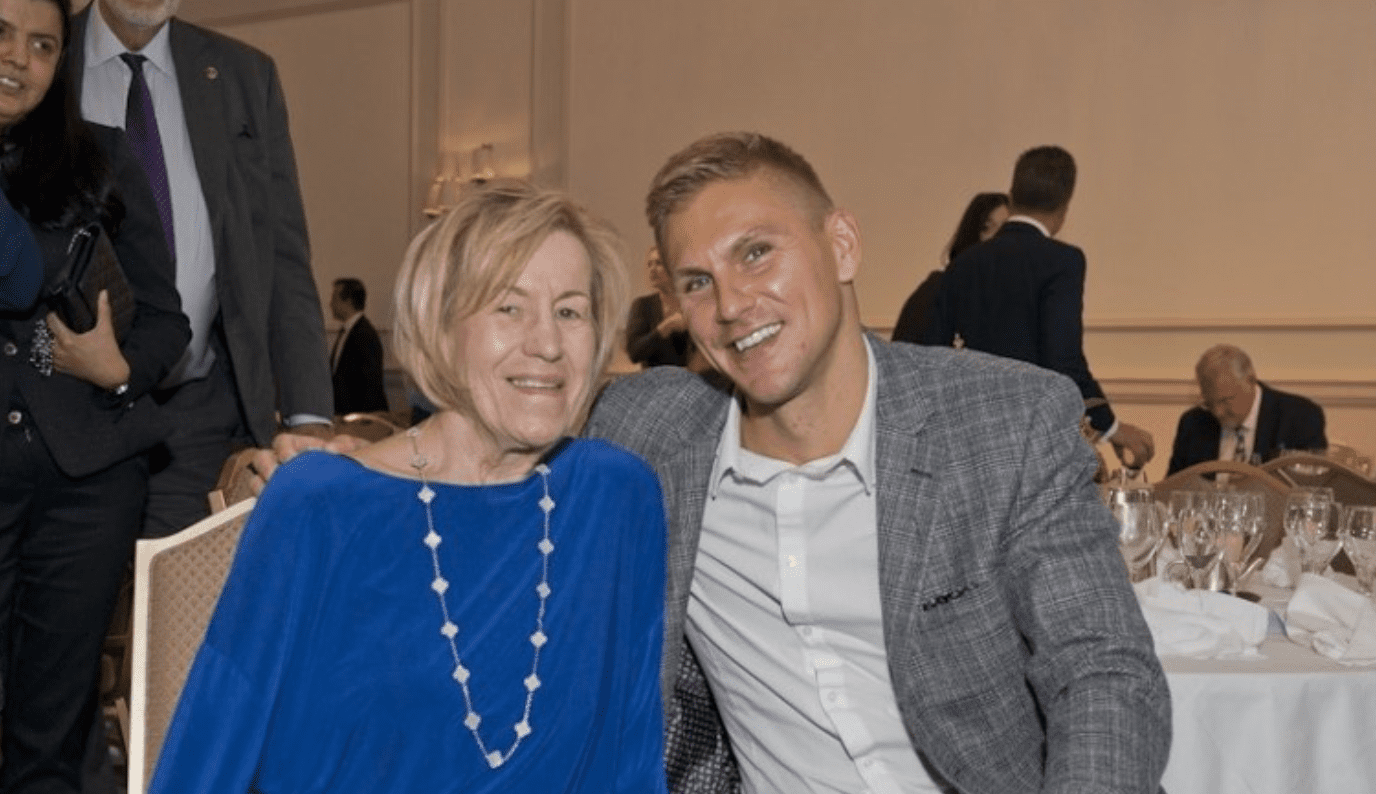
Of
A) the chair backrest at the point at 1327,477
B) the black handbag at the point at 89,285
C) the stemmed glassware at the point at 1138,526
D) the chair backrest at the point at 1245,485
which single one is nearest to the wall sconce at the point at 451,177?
the chair backrest at the point at 1327,477

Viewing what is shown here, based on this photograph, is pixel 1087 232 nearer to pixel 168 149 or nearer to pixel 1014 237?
pixel 1014 237

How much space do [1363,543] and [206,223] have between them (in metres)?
2.12

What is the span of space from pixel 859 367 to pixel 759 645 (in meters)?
0.36

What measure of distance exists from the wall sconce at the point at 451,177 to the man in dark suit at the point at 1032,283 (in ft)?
19.1

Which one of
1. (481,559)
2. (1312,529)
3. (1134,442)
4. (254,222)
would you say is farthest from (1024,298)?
(481,559)

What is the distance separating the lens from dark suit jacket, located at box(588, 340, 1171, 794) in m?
1.95

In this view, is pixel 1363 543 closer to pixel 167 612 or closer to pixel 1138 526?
pixel 1138 526

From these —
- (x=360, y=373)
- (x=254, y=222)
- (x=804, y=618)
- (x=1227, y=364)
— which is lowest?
(x=360, y=373)

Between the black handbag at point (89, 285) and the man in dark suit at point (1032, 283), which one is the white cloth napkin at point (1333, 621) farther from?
the man in dark suit at point (1032, 283)

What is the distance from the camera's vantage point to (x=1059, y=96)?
8.91 metres

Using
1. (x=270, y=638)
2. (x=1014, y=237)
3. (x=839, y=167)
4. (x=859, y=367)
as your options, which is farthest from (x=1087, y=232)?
(x=270, y=638)

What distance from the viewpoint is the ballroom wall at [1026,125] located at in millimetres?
8195

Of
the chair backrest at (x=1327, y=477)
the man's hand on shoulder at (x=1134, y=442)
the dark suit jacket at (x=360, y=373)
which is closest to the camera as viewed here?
the chair backrest at (x=1327, y=477)

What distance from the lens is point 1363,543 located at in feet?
10.1
